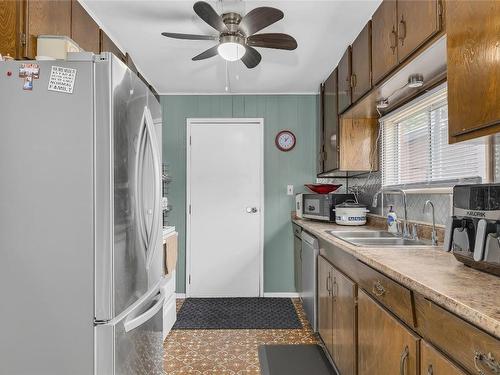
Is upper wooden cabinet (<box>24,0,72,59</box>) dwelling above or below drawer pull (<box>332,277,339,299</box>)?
above

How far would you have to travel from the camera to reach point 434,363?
1.01 m

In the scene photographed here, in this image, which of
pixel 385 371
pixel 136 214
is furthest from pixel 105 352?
pixel 385 371

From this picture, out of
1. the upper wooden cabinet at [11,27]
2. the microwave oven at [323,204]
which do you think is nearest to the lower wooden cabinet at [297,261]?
the microwave oven at [323,204]

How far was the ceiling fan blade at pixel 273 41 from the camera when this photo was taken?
2133 millimetres

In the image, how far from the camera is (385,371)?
1.37 metres

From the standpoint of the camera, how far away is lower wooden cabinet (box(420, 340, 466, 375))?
3.04 ft

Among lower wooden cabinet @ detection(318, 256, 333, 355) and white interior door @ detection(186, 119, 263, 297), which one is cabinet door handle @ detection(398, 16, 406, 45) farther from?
white interior door @ detection(186, 119, 263, 297)

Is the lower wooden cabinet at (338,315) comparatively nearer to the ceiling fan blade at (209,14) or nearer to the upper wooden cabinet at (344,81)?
the upper wooden cabinet at (344,81)

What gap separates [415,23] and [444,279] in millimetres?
1189

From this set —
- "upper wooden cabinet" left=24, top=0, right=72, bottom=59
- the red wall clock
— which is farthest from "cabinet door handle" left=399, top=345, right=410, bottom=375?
the red wall clock

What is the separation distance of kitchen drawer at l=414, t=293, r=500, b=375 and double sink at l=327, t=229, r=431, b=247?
3.24 feet

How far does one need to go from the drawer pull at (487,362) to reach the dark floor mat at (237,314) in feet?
7.74

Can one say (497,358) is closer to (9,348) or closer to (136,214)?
(136,214)

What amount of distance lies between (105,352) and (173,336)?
5.37 ft
